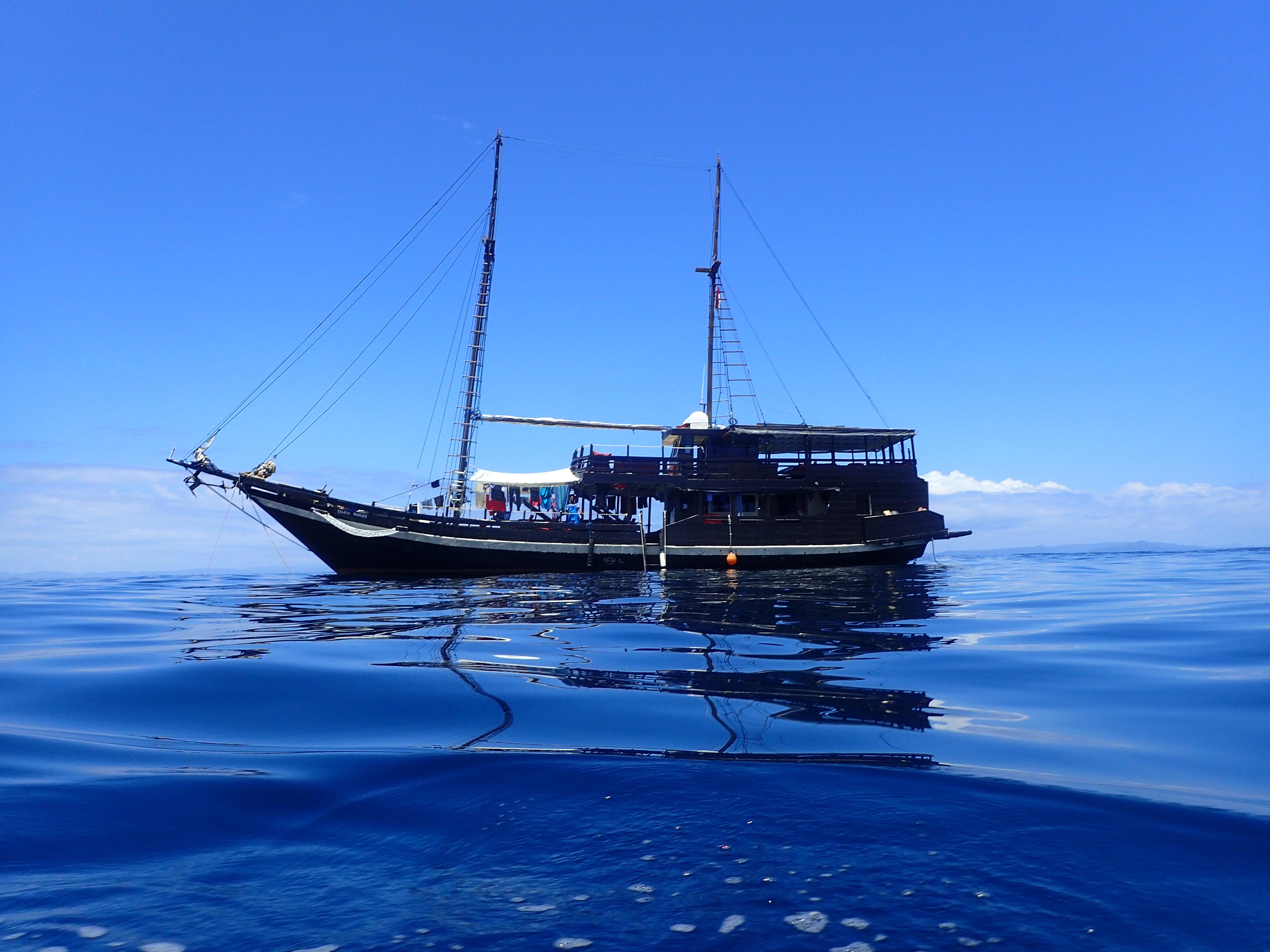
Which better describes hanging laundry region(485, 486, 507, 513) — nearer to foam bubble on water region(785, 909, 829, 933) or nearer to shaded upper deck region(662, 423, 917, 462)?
shaded upper deck region(662, 423, 917, 462)

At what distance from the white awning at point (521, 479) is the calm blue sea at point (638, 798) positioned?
23007 millimetres

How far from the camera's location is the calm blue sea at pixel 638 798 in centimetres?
199

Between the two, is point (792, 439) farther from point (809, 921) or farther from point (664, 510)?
point (809, 921)

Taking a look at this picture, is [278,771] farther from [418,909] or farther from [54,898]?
[418,909]

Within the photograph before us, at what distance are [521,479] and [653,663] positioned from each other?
25.3 m

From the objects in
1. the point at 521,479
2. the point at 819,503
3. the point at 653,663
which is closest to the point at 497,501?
the point at 521,479

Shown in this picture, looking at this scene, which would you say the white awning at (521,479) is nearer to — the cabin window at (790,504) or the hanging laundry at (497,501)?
the hanging laundry at (497,501)

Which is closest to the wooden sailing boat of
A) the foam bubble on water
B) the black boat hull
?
the black boat hull

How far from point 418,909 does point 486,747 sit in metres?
1.69

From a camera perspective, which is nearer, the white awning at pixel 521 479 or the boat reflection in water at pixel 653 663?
the boat reflection in water at pixel 653 663

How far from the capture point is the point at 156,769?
3.37 m

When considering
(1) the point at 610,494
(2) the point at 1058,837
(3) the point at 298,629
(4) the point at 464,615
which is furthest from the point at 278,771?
(1) the point at 610,494

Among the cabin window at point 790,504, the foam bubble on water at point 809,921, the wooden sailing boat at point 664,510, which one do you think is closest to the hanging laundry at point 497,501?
the wooden sailing boat at point 664,510

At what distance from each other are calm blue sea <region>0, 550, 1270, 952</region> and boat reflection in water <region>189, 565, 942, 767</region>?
5 cm
